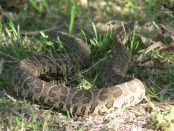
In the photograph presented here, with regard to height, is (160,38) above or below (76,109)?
above

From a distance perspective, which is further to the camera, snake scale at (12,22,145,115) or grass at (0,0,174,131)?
snake scale at (12,22,145,115)

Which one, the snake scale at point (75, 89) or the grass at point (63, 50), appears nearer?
the grass at point (63, 50)

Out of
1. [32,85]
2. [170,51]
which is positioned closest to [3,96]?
[32,85]

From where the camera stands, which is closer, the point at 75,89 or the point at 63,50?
the point at 75,89

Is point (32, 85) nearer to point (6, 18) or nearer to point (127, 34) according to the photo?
point (127, 34)
